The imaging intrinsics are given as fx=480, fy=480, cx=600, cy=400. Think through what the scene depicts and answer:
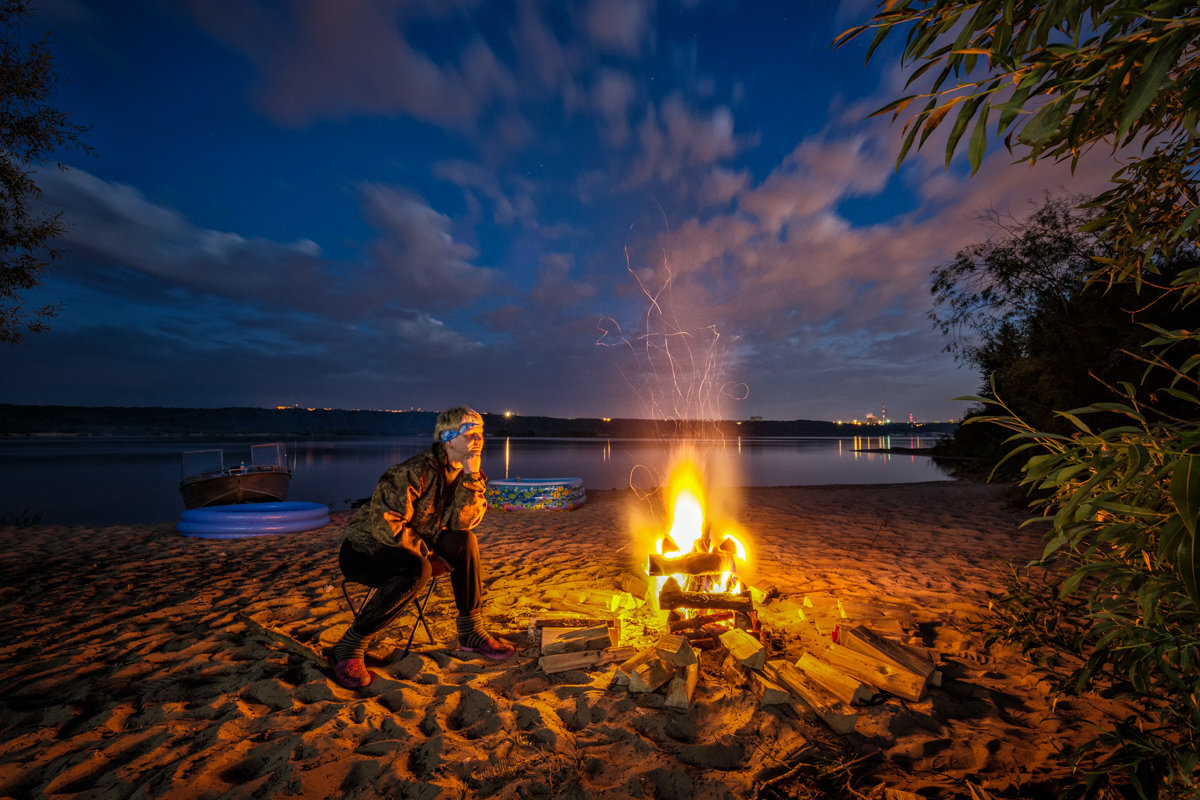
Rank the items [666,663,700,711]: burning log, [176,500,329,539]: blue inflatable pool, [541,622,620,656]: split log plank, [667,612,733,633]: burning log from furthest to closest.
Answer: [176,500,329,539]: blue inflatable pool, [667,612,733,633]: burning log, [541,622,620,656]: split log plank, [666,663,700,711]: burning log

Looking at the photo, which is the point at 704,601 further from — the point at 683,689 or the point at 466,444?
the point at 466,444

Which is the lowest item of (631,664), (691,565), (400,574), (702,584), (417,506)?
(631,664)

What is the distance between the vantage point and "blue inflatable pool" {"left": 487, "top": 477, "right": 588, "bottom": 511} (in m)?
12.1

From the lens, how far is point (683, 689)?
314 cm

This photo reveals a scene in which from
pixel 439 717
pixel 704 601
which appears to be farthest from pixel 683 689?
pixel 439 717

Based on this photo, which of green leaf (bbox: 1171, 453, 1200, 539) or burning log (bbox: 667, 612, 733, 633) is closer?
green leaf (bbox: 1171, 453, 1200, 539)

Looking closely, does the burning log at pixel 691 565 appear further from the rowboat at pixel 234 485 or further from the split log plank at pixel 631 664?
the rowboat at pixel 234 485

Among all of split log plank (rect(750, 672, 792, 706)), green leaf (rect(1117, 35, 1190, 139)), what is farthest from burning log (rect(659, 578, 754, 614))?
green leaf (rect(1117, 35, 1190, 139))

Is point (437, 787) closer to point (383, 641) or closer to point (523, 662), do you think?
point (523, 662)

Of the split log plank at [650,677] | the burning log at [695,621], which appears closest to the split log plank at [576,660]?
the split log plank at [650,677]

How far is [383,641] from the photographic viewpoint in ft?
13.8

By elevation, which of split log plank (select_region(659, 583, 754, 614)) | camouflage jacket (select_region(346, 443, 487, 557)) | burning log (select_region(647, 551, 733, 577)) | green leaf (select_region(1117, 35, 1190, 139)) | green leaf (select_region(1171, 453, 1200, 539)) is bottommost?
split log plank (select_region(659, 583, 754, 614))

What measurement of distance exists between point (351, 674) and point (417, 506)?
1207 millimetres

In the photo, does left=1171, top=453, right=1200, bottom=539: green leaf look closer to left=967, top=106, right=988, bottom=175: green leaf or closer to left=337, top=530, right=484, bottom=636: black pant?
left=967, top=106, right=988, bottom=175: green leaf
